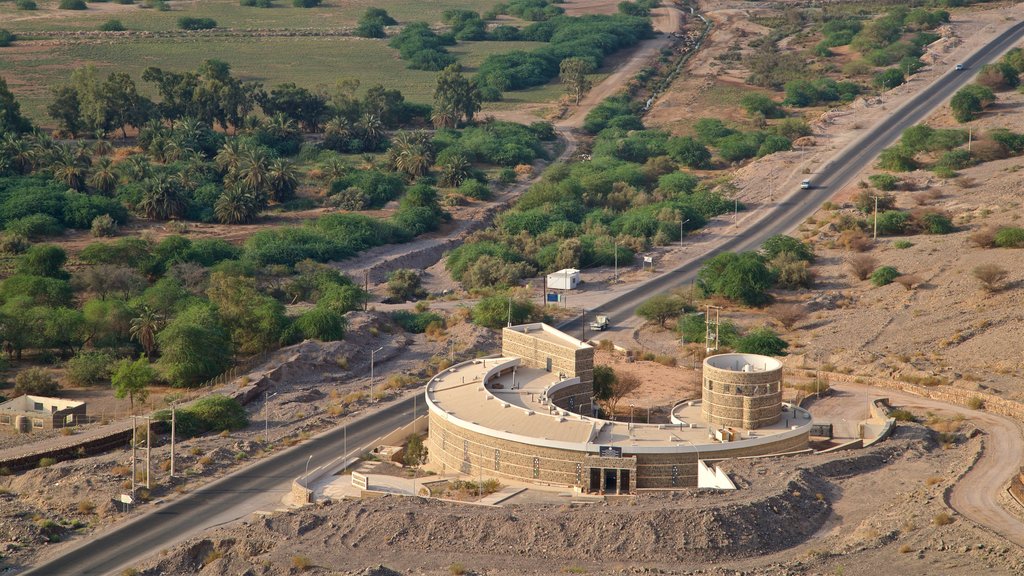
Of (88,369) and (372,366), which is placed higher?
(372,366)

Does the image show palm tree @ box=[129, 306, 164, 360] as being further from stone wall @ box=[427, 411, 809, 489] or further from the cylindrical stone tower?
the cylindrical stone tower

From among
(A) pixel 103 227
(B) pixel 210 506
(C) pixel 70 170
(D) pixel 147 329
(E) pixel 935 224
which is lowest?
(B) pixel 210 506

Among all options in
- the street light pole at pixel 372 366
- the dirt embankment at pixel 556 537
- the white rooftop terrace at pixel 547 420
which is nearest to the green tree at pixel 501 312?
the street light pole at pixel 372 366

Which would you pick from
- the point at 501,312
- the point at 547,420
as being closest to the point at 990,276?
the point at 501,312

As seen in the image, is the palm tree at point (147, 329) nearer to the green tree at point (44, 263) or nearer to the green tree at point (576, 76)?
the green tree at point (44, 263)

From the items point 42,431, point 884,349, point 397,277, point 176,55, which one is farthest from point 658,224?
point 176,55

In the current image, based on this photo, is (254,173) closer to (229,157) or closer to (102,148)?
(229,157)
